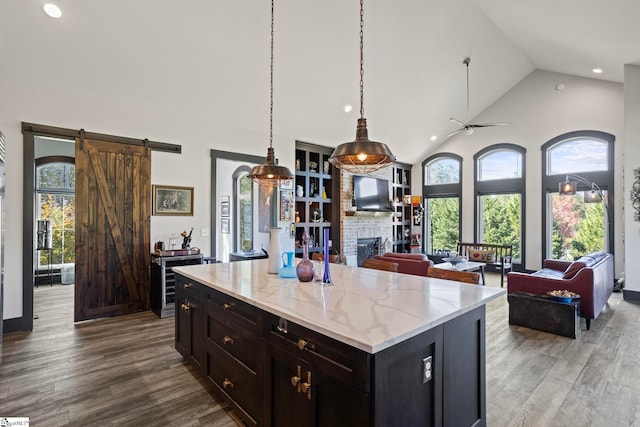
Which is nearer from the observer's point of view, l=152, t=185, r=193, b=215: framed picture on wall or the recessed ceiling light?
the recessed ceiling light

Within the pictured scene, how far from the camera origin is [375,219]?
8.45 m

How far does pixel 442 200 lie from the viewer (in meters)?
9.25

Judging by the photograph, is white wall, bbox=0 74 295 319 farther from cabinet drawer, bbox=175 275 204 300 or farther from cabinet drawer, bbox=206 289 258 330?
cabinet drawer, bbox=206 289 258 330

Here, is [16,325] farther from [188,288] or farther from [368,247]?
[368,247]

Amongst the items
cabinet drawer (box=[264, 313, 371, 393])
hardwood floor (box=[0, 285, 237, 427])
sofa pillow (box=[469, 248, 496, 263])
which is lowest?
hardwood floor (box=[0, 285, 237, 427])

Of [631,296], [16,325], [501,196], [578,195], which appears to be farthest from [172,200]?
[578,195]

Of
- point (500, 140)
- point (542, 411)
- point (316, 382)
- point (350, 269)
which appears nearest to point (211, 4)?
point (350, 269)

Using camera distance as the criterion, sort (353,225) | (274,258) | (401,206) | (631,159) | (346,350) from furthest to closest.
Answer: (401,206) → (353,225) → (631,159) → (274,258) → (346,350)

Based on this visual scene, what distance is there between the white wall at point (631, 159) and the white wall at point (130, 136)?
5715 mm

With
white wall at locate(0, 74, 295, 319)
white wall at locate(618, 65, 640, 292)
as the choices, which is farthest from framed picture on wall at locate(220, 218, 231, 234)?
white wall at locate(618, 65, 640, 292)

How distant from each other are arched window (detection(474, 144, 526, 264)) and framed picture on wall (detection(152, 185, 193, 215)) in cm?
682

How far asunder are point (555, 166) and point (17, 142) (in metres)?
9.36

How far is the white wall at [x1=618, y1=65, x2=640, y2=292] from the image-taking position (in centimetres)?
542

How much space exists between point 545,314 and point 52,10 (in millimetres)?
A: 6340
